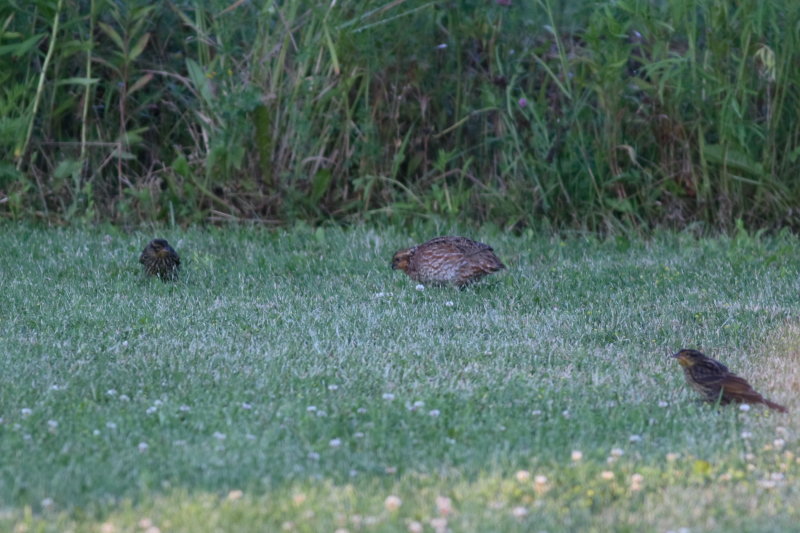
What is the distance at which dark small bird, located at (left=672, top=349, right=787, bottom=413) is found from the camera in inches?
188

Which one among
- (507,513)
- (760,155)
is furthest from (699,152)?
(507,513)

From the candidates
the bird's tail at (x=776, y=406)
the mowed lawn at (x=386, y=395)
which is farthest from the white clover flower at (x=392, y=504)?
the bird's tail at (x=776, y=406)

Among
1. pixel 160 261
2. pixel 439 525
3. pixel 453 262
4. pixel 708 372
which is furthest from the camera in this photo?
pixel 160 261

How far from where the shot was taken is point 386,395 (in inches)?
188

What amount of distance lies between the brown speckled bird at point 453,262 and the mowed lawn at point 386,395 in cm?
11

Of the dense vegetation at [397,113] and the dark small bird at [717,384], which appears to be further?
the dense vegetation at [397,113]

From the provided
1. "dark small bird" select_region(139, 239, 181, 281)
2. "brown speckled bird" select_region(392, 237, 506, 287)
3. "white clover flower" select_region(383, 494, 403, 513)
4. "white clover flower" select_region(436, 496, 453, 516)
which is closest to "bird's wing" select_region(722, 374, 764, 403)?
"white clover flower" select_region(436, 496, 453, 516)

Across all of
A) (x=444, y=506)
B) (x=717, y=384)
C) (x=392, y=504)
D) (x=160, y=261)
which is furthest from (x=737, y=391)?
(x=160, y=261)

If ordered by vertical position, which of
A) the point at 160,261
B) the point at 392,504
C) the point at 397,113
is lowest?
the point at 160,261

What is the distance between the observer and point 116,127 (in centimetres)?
1014

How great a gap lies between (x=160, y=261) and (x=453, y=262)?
1904 mm

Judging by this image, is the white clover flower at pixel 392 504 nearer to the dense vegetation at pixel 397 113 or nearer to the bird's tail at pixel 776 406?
Result: the bird's tail at pixel 776 406

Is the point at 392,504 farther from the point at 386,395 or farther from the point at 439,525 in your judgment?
the point at 386,395

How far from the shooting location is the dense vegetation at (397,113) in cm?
905
